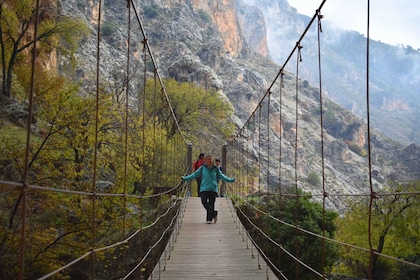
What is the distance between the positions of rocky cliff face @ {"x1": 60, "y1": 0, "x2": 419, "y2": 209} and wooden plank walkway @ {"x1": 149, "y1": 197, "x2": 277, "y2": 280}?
24138mm

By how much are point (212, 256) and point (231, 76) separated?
50.6m

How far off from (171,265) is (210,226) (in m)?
2.36

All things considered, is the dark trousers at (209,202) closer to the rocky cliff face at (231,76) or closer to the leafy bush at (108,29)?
the rocky cliff face at (231,76)

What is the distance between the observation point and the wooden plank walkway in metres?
3.96

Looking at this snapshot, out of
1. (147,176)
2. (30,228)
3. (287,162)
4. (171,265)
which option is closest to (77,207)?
(30,228)

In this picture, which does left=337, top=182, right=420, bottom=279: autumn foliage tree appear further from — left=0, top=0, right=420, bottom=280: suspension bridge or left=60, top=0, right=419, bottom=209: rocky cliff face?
left=60, top=0, right=419, bottom=209: rocky cliff face

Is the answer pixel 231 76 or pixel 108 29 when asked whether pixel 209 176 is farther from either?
pixel 231 76

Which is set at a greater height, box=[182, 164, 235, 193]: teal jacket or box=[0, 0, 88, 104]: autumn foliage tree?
box=[0, 0, 88, 104]: autumn foliage tree

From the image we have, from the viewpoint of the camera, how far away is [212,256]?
15.5 ft

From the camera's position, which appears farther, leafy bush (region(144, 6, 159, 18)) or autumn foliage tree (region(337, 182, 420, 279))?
leafy bush (region(144, 6, 159, 18))

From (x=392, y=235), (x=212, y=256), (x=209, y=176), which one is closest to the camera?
(x=212, y=256)

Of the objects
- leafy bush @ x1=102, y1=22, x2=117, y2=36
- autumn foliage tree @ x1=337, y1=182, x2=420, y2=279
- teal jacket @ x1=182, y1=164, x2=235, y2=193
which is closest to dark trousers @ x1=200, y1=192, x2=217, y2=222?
teal jacket @ x1=182, y1=164, x2=235, y2=193

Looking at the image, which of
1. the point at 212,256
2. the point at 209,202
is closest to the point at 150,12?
the point at 209,202

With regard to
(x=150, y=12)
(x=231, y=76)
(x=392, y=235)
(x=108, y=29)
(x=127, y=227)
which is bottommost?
(x=392, y=235)
